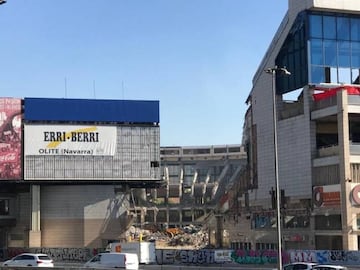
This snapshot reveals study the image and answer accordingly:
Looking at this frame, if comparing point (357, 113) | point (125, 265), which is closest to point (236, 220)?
point (357, 113)

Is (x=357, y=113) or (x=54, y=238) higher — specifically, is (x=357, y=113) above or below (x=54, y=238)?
above

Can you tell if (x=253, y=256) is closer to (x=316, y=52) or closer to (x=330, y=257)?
(x=330, y=257)

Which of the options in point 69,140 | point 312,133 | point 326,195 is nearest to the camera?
point 326,195

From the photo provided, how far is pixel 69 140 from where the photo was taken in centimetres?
8438

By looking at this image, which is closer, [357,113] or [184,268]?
[184,268]

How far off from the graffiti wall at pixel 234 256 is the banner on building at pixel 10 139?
13335mm

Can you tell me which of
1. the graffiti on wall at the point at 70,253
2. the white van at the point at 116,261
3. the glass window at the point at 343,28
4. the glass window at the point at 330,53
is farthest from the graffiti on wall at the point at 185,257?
the glass window at the point at 343,28

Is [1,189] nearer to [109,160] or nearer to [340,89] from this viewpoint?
[109,160]

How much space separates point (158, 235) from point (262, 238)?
68.7 metres

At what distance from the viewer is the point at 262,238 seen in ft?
267

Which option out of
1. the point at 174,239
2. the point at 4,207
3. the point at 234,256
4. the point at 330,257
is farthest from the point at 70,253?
the point at 174,239

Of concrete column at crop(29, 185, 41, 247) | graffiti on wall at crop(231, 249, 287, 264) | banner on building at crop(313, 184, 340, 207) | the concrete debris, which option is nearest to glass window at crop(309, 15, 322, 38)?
banner on building at crop(313, 184, 340, 207)

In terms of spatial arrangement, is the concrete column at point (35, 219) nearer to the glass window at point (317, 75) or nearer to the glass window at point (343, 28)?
the glass window at point (317, 75)

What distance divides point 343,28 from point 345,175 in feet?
67.1
